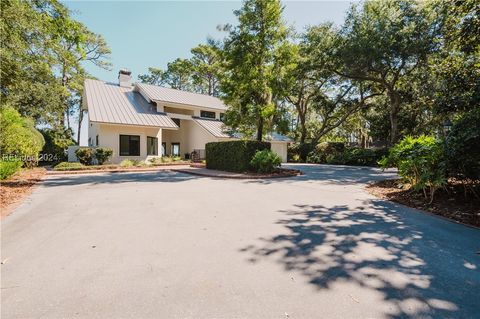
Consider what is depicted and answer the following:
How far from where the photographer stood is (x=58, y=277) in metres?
2.89

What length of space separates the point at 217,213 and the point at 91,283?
3196mm

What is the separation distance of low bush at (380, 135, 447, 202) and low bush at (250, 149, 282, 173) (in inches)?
250

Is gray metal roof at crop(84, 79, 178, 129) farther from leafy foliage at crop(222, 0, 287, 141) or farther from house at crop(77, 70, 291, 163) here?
leafy foliage at crop(222, 0, 287, 141)

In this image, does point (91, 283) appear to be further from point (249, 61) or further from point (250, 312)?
point (249, 61)

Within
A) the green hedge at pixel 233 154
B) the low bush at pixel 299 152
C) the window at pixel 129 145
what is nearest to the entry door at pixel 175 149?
the window at pixel 129 145

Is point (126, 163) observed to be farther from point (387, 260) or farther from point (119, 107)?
point (387, 260)

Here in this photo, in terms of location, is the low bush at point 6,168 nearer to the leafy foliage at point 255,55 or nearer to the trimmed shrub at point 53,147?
the leafy foliage at point 255,55

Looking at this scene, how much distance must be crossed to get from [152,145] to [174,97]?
6625mm

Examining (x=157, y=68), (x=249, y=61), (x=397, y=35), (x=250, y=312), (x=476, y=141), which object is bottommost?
(x=250, y=312)

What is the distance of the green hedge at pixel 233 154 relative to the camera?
1425 cm

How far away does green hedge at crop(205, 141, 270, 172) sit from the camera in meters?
14.3

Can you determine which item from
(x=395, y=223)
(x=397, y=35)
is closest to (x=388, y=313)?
(x=395, y=223)

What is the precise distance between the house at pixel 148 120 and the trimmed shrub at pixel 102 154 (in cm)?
111

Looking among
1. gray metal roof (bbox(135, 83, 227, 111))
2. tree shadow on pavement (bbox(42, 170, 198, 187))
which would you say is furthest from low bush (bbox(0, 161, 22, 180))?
gray metal roof (bbox(135, 83, 227, 111))
